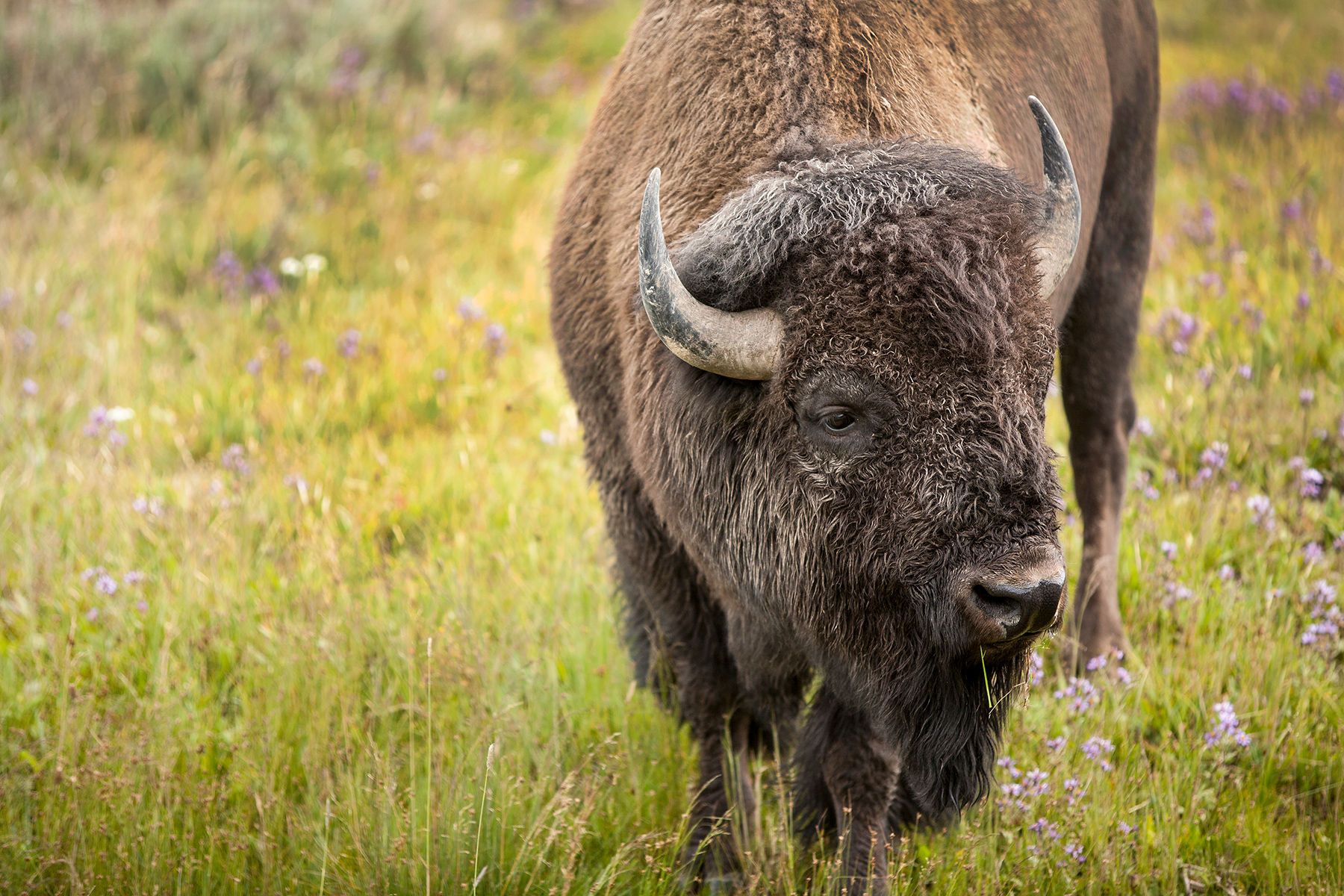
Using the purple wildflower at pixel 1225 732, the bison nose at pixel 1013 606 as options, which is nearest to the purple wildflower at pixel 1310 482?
the purple wildflower at pixel 1225 732

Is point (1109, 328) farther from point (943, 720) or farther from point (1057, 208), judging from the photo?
point (943, 720)

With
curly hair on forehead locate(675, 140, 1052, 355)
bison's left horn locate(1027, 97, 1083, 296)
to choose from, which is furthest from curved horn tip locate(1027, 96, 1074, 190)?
curly hair on forehead locate(675, 140, 1052, 355)

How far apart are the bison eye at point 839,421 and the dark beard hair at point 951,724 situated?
21.7 inches

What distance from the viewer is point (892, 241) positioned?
7.23 feet

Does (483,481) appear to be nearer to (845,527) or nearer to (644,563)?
(644,563)

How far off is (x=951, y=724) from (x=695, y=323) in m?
1.07

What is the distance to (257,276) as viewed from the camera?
5938 mm

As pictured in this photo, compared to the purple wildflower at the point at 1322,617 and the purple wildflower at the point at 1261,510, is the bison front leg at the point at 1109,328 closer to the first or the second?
the purple wildflower at the point at 1261,510

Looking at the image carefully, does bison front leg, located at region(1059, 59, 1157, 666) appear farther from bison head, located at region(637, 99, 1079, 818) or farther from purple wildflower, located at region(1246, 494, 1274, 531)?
bison head, located at region(637, 99, 1079, 818)

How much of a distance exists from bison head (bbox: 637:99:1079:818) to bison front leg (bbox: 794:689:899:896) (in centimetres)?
30

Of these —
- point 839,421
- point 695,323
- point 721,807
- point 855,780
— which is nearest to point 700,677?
point 721,807

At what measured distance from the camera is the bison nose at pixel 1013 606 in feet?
6.80

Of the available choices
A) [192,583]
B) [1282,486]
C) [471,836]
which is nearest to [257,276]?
[192,583]

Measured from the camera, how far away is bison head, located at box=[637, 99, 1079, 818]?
7.06 ft
